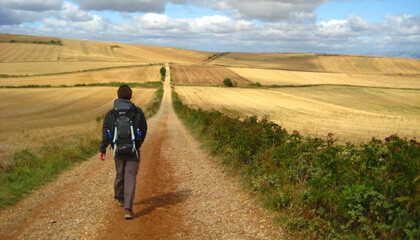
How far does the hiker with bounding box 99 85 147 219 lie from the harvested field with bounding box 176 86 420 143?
1983cm

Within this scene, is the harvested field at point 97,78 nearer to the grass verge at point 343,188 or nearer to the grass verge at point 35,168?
the grass verge at point 35,168

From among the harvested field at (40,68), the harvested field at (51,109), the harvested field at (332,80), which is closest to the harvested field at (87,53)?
the harvested field at (40,68)

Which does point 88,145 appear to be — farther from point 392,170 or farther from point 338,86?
point 338,86

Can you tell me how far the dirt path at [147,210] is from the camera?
5.37 m

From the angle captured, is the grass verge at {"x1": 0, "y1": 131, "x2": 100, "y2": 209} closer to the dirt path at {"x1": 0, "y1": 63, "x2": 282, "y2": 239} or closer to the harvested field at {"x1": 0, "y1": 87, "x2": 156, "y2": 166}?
the dirt path at {"x1": 0, "y1": 63, "x2": 282, "y2": 239}

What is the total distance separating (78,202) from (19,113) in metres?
32.3

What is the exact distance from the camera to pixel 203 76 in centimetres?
8519

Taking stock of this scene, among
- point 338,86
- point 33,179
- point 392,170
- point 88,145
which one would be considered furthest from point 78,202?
point 338,86

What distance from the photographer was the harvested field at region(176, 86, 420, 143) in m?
27.4

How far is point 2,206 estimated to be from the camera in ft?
21.6

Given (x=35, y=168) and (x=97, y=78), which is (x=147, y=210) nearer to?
(x=35, y=168)

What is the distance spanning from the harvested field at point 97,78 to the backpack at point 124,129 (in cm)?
6033

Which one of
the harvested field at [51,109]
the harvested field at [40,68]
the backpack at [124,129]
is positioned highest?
the backpack at [124,129]

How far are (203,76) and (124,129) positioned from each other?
262ft
